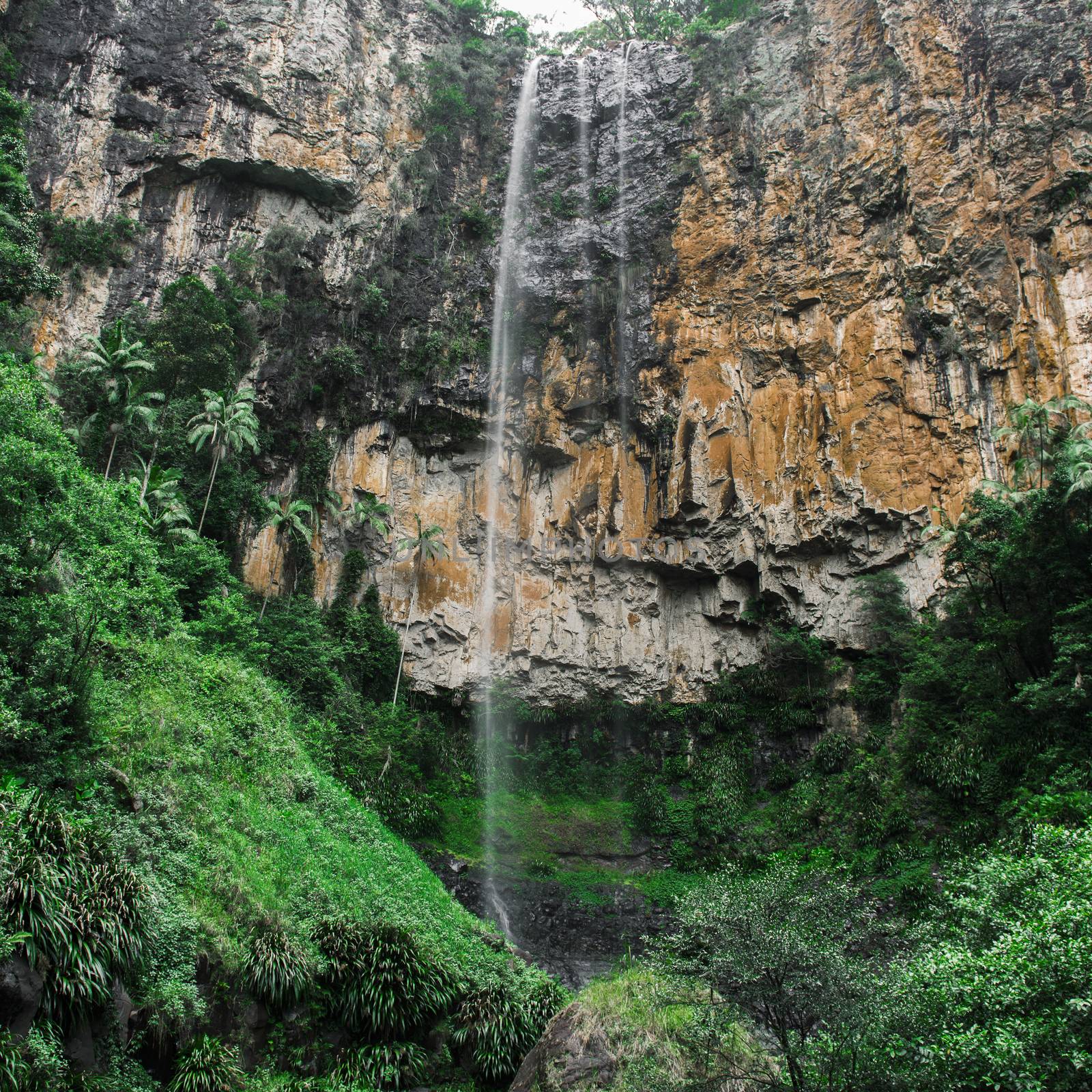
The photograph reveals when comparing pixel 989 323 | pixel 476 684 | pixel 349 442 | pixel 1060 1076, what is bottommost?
pixel 1060 1076

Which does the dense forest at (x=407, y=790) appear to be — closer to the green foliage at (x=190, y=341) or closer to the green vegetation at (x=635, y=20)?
the green foliage at (x=190, y=341)

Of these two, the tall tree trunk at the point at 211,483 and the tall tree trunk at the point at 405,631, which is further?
the tall tree trunk at the point at 405,631

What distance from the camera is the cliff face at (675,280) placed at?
85.5 ft

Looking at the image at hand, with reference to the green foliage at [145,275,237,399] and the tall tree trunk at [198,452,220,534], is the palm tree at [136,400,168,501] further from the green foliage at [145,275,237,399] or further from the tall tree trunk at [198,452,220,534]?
the tall tree trunk at [198,452,220,534]

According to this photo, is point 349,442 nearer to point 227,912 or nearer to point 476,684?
point 476,684

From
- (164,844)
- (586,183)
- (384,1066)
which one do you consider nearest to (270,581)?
(164,844)

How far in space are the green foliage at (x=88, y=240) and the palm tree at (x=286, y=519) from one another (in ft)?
31.8

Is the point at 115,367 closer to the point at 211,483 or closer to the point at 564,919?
the point at 211,483

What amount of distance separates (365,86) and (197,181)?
8187 millimetres

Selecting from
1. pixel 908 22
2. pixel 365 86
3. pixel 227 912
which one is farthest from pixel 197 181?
pixel 227 912

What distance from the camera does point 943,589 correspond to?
79.2ft

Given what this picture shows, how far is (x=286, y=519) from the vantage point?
27625 millimetres

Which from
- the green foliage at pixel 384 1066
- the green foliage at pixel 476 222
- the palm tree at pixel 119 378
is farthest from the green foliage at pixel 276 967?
the green foliage at pixel 476 222

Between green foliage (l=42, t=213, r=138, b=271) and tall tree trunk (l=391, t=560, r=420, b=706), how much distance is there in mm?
14358
